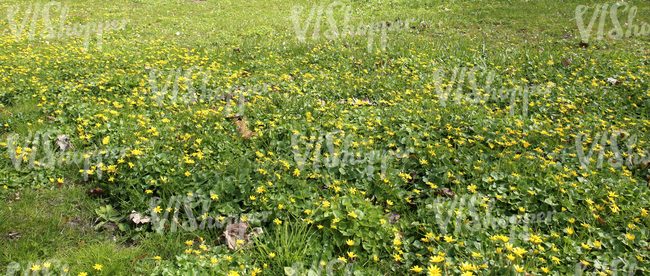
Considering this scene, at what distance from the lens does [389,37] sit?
869 centimetres

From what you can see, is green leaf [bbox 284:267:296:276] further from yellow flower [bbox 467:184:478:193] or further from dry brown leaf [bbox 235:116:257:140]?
dry brown leaf [bbox 235:116:257:140]

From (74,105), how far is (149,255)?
278 centimetres

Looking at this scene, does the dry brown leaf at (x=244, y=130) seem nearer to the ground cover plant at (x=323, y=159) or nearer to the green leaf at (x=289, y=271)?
the ground cover plant at (x=323, y=159)

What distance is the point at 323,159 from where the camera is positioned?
151 inches

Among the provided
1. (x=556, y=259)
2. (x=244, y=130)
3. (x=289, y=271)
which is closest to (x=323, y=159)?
(x=244, y=130)

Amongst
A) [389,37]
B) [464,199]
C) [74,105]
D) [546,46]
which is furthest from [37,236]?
[546,46]

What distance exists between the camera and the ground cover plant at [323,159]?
293 centimetres

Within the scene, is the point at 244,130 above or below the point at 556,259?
above

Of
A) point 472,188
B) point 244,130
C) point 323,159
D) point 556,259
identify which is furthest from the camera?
point 244,130

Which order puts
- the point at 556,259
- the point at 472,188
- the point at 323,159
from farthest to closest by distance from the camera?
the point at 323,159, the point at 472,188, the point at 556,259

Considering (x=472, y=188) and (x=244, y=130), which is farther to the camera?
(x=244, y=130)

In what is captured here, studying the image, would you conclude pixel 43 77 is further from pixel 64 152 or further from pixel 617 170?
pixel 617 170

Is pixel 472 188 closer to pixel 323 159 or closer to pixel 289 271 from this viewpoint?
pixel 323 159

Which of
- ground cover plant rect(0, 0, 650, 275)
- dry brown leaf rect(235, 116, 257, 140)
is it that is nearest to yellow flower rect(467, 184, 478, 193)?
ground cover plant rect(0, 0, 650, 275)
